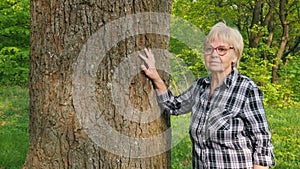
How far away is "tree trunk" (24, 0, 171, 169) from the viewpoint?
227cm

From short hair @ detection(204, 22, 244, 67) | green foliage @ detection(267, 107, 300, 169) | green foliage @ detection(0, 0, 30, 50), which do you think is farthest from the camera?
green foliage @ detection(0, 0, 30, 50)

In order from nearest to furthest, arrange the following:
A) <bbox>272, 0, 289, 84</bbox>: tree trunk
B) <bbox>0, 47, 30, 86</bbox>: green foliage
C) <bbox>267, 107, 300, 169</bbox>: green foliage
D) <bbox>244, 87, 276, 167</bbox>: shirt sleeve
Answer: <bbox>244, 87, 276, 167</bbox>: shirt sleeve < <bbox>267, 107, 300, 169</bbox>: green foliage < <bbox>0, 47, 30, 86</bbox>: green foliage < <bbox>272, 0, 289, 84</bbox>: tree trunk

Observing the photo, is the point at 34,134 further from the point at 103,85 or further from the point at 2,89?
the point at 2,89

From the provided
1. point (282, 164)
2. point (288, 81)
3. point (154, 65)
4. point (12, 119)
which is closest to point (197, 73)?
point (288, 81)

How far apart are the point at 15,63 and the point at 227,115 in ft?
31.5

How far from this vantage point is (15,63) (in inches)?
428

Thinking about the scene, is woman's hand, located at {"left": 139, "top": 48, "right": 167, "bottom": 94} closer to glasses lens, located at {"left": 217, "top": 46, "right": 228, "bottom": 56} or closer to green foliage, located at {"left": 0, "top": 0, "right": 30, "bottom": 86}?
glasses lens, located at {"left": 217, "top": 46, "right": 228, "bottom": 56}

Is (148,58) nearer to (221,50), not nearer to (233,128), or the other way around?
(221,50)

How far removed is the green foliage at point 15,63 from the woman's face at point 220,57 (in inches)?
346

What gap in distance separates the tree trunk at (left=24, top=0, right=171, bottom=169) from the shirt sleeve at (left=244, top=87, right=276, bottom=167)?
634mm

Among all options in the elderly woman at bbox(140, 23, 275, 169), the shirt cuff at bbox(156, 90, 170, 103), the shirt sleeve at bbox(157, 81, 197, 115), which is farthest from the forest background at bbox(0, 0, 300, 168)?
the elderly woman at bbox(140, 23, 275, 169)

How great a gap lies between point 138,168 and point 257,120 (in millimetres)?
817

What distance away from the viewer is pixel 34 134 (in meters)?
2.50

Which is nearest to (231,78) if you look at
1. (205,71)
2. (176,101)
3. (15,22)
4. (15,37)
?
(176,101)
